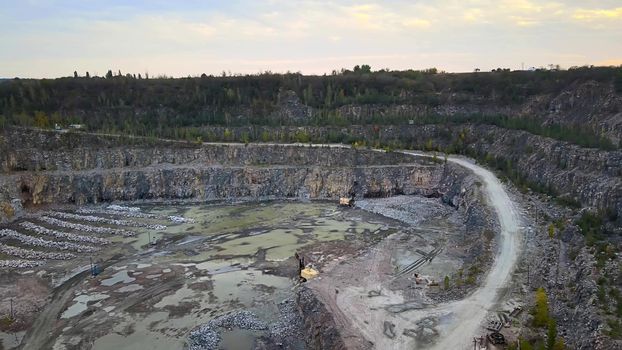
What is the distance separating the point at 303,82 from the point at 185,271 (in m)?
53.9

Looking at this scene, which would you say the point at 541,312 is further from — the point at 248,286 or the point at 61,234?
the point at 61,234

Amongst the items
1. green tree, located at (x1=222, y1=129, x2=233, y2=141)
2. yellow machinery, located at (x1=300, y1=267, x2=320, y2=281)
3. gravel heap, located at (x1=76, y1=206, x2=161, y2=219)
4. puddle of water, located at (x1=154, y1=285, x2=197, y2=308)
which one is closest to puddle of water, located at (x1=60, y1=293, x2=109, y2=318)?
puddle of water, located at (x1=154, y1=285, x2=197, y2=308)

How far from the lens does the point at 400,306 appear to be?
2566 centimetres

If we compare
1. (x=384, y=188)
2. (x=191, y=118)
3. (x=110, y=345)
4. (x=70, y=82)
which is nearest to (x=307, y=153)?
(x=384, y=188)

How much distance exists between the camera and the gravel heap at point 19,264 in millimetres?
34531

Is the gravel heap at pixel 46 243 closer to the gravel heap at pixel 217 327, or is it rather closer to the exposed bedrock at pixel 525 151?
the gravel heap at pixel 217 327

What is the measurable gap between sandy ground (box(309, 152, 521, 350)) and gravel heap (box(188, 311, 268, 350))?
4.11m

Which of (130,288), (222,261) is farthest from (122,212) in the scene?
(130,288)

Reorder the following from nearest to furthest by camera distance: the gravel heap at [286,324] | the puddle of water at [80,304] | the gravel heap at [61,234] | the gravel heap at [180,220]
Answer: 1. the gravel heap at [286,324]
2. the puddle of water at [80,304]
3. the gravel heap at [61,234]
4. the gravel heap at [180,220]

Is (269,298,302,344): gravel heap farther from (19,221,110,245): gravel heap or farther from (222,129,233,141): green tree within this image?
(222,129,233,141): green tree

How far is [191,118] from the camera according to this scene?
2879 inches

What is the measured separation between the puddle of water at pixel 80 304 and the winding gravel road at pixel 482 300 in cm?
1976

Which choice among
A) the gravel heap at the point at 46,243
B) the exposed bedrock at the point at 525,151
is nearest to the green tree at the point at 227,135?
the exposed bedrock at the point at 525,151

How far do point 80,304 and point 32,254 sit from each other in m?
11.2
